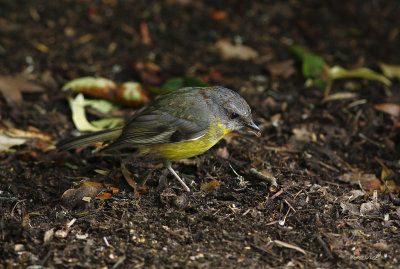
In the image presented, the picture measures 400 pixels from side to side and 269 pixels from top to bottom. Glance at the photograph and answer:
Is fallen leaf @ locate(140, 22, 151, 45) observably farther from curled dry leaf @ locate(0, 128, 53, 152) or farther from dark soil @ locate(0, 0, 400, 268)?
curled dry leaf @ locate(0, 128, 53, 152)

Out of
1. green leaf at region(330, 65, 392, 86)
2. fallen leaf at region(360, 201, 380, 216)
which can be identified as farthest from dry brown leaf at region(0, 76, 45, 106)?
fallen leaf at region(360, 201, 380, 216)

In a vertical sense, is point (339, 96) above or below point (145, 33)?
below

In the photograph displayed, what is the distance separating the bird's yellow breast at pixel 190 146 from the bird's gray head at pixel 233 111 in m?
0.09

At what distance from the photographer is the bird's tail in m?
4.73

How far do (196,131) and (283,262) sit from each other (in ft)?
4.98

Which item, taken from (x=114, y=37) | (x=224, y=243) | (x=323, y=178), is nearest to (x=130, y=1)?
(x=114, y=37)

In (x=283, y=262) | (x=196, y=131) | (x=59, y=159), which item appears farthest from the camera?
(x=59, y=159)

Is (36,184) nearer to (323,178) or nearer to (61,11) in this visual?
(323,178)

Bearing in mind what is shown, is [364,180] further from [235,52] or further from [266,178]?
[235,52]

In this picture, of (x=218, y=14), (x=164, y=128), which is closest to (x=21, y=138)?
(x=164, y=128)

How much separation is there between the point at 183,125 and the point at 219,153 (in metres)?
0.62

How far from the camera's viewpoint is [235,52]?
23.7 feet

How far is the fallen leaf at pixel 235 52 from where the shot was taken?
7.19m

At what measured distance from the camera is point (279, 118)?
18.7 ft
